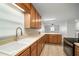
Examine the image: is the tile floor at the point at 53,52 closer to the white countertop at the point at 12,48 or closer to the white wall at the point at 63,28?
the white countertop at the point at 12,48

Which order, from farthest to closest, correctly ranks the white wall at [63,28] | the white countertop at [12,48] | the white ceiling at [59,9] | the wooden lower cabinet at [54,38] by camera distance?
the white wall at [63,28] → the wooden lower cabinet at [54,38] → the white ceiling at [59,9] → the white countertop at [12,48]

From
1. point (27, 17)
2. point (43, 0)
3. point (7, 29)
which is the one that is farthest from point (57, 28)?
point (43, 0)

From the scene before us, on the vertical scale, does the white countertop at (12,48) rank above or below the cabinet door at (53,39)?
above

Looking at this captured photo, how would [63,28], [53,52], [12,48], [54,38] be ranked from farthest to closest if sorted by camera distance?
[63,28] → [54,38] → [53,52] → [12,48]

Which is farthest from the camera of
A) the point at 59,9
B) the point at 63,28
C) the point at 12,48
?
the point at 63,28

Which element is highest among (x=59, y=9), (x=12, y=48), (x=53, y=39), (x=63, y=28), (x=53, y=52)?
(x=59, y=9)

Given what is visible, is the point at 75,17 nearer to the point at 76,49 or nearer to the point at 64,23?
the point at 64,23

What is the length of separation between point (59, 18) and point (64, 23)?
1.57 ft

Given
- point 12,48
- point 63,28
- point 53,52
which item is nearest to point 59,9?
point 53,52

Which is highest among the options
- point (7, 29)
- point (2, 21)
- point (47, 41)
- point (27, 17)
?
point (27, 17)

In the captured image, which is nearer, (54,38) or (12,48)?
(12,48)

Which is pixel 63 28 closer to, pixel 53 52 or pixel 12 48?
pixel 53 52

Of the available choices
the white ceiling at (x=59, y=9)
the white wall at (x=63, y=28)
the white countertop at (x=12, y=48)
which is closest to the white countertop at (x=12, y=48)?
the white countertop at (x=12, y=48)

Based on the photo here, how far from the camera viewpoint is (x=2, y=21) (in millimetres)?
1787
